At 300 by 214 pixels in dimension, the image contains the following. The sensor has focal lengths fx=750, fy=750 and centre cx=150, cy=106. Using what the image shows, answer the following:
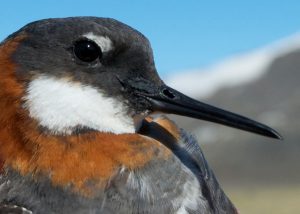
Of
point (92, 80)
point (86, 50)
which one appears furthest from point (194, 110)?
point (86, 50)

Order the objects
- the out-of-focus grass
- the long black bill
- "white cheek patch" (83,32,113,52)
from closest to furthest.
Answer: "white cheek patch" (83,32,113,52) < the long black bill < the out-of-focus grass

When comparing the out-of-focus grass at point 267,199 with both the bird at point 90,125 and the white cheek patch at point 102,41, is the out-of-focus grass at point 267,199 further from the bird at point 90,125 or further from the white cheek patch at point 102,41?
the white cheek patch at point 102,41

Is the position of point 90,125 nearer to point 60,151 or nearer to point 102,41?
point 60,151

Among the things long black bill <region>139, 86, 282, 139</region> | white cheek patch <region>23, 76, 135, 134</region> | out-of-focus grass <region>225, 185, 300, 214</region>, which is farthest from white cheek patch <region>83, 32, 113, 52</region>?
out-of-focus grass <region>225, 185, 300, 214</region>

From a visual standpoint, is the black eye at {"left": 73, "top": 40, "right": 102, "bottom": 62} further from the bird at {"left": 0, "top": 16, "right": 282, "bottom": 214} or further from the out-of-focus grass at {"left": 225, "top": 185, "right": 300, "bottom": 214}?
the out-of-focus grass at {"left": 225, "top": 185, "right": 300, "bottom": 214}

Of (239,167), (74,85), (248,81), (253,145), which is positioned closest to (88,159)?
(74,85)

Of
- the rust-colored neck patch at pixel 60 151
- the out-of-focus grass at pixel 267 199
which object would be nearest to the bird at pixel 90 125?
the rust-colored neck patch at pixel 60 151

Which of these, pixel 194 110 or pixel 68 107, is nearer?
pixel 68 107

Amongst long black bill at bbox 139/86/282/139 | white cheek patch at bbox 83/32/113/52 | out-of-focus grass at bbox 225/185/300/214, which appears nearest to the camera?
white cheek patch at bbox 83/32/113/52
